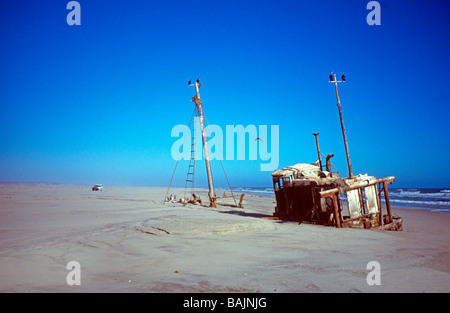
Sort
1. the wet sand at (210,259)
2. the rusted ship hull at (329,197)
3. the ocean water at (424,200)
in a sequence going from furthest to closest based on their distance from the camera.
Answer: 1. the ocean water at (424,200)
2. the rusted ship hull at (329,197)
3. the wet sand at (210,259)

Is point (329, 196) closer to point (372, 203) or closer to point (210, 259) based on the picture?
point (372, 203)

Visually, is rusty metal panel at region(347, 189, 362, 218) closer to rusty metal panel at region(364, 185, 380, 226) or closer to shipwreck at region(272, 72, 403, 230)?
shipwreck at region(272, 72, 403, 230)

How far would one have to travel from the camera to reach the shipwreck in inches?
551

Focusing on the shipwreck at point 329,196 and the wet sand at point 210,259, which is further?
the shipwreck at point 329,196

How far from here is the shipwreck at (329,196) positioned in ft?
45.9

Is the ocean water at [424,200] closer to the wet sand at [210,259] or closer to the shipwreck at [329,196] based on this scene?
the shipwreck at [329,196]

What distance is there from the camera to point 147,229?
37.0 feet

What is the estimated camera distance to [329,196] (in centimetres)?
1331
